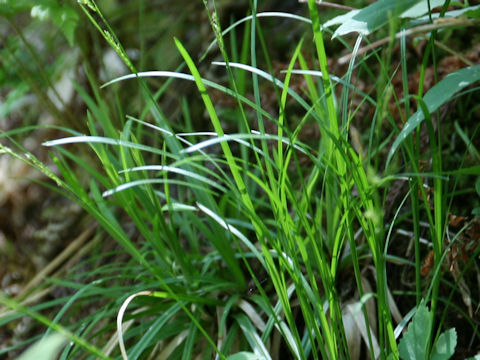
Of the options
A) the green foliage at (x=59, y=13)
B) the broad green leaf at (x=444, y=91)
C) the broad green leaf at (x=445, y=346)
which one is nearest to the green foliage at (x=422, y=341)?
the broad green leaf at (x=445, y=346)

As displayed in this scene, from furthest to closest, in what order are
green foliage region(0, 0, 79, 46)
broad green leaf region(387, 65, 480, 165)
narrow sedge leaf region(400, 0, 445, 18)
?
green foliage region(0, 0, 79, 46), narrow sedge leaf region(400, 0, 445, 18), broad green leaf region(387, 65, 480, 165)

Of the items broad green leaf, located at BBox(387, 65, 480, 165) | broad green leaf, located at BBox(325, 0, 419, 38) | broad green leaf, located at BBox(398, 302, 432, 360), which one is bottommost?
broad green leaf, located at BBox(398, 302, 432, 360)

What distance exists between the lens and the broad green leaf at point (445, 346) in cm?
59

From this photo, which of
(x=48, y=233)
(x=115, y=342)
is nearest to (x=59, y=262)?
(x=48, y=233)

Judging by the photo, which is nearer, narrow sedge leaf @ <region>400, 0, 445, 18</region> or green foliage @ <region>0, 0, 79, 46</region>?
narrow sedge leaf @ <region>400, 0, 445, 18</region>

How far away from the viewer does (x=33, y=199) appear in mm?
1976

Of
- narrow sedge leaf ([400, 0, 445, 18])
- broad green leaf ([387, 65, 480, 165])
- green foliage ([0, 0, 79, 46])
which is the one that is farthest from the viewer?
green foliage ([0, 0, 79, 46])

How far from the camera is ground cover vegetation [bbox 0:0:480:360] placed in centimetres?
62

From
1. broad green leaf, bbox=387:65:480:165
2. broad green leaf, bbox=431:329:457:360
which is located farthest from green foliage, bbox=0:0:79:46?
broad green leaf, bbox=431:329:457:360

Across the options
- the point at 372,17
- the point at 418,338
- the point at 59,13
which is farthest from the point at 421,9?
the point at 59,13

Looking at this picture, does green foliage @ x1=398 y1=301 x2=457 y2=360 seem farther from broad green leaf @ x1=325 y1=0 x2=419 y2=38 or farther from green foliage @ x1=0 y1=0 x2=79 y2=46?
green foliage @ x1=0 y1=0 x2=79 y2=46

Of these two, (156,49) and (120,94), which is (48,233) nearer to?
(120,94)

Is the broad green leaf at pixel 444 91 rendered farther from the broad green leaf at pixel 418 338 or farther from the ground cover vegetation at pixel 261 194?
the broad green leaf at pixel 418 338

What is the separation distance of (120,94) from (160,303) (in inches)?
41.2
